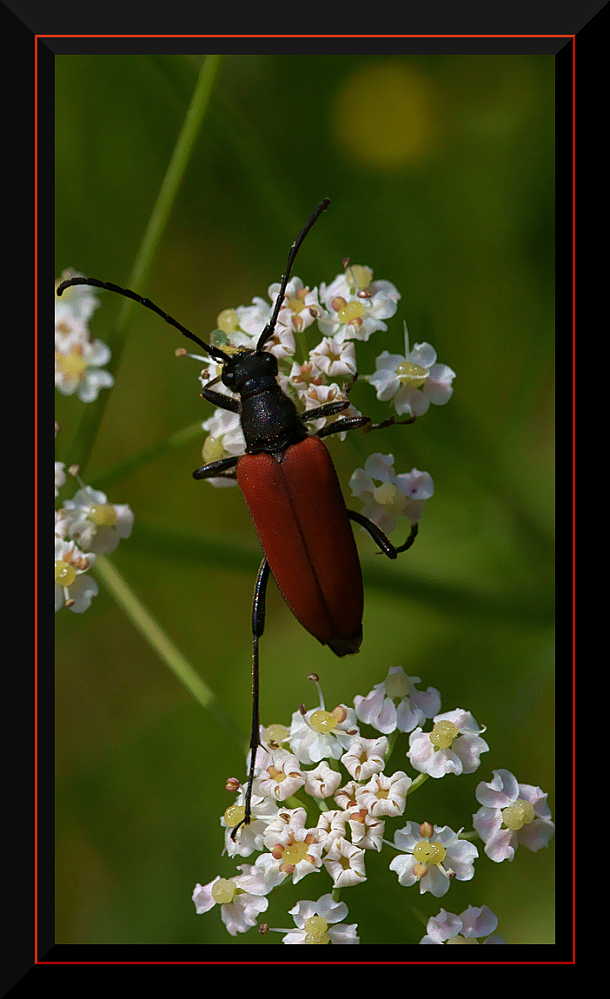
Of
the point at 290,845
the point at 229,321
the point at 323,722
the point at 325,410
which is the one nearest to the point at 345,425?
the point at 325,410

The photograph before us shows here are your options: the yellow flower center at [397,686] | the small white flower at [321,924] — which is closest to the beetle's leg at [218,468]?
the yellow flower center at [397,686]

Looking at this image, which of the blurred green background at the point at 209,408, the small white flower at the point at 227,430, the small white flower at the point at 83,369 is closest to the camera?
the small white flower at the point at 227,430

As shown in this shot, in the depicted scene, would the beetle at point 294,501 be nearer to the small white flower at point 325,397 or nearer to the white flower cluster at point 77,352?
the small white flower at point 325,397

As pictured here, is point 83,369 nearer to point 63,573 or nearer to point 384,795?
point 63,573

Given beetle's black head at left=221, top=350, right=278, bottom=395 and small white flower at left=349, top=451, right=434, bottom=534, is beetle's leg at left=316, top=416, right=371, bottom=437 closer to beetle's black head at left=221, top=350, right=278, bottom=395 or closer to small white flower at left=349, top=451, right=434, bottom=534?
small white flower at left=349, top=451, right=434, bottom=534

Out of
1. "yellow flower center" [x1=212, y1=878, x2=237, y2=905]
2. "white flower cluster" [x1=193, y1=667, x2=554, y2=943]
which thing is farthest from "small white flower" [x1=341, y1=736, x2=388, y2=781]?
"yellow flower center" [x1=212, y1=878, x2=237, y2=905]

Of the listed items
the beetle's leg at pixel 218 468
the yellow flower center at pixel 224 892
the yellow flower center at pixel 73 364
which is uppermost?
the yellow flower center at pixel 73 364
